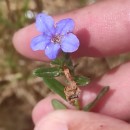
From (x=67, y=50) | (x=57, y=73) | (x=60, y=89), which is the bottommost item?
(x=60, y=89)

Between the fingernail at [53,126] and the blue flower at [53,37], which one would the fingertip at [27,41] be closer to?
the blue flower at [53,37]

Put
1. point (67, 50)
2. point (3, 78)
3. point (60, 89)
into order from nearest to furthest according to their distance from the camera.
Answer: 1. point (67, 50)
2. point (60, 89)
3. point (3, 78)

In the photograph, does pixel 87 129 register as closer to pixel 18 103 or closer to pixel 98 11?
pixel 98 11

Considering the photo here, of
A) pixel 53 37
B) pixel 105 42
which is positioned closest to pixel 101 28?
pixel 105 42

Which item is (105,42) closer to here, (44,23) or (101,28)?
(101,28)

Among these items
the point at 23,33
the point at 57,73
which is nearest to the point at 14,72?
the point at 23,33

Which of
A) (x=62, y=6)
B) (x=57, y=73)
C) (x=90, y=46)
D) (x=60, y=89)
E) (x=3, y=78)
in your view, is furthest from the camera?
(x=62, y=6)

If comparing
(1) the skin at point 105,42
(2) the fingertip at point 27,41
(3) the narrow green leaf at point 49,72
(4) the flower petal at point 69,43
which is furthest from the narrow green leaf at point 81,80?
(2) the fingertip at point 27,41

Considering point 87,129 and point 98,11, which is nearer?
point 87,129
